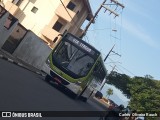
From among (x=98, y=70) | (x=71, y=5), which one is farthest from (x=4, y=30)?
(x=71, y=5)

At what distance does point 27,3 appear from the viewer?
5294 centimetres

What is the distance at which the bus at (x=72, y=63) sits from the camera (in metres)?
21.6

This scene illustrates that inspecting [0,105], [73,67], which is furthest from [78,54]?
[0,105]

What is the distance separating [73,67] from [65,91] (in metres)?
2.64

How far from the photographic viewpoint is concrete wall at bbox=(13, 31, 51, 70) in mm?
26688

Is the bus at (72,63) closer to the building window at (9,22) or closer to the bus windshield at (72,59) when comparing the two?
the bus windshield at (72,59)

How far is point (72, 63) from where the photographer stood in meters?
21.6

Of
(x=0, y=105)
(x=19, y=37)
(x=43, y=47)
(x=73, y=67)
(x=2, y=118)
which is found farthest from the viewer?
(x=43, y=47)

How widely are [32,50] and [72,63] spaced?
7809 mm

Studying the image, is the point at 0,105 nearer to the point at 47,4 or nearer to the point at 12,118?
the point at 12,118

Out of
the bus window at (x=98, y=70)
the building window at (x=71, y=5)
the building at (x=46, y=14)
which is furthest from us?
the building window at (x=71, y=5)

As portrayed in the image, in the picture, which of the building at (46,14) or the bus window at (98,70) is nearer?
the bus window at (98,70)

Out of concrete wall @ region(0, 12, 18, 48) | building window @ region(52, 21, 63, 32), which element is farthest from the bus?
building window @ region(52, 21, 63, 32)

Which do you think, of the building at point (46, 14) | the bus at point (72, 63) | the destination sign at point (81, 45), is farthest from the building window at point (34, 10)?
the destination sign at point (81, 45)
